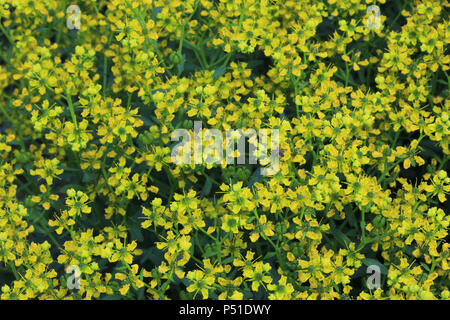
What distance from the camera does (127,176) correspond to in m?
2.38

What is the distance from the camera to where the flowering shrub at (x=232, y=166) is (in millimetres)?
2121

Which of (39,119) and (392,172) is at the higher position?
(39,119)

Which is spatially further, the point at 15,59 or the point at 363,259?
the point at 15,59

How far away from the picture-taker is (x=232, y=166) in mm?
2383

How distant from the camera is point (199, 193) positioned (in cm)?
263

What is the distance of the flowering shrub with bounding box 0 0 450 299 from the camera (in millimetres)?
2121

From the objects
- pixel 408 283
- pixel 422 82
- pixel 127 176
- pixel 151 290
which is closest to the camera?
pixel 408 283

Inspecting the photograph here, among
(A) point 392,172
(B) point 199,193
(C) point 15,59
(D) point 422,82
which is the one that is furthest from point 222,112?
(C) point 15,59

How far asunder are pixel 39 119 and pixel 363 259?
1.64 m

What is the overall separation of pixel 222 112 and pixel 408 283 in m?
1.13

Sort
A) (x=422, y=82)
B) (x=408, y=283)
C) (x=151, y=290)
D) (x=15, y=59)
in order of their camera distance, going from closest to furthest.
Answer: (x=408, y=283) < (x=151, y=290) < (x=422, y=82) < (x=15, y=59)

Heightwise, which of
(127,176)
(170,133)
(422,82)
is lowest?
(127,176)
